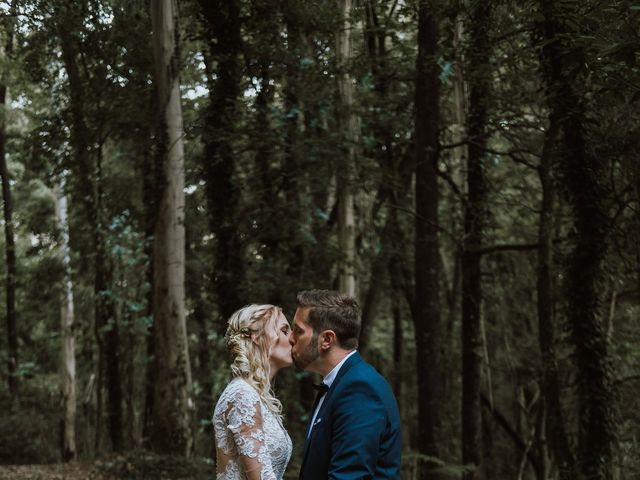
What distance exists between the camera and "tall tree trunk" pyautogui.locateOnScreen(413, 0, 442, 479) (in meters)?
12.4

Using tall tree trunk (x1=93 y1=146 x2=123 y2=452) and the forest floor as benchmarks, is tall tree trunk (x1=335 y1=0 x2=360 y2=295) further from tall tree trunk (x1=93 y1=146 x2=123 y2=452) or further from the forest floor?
tall tree trunk (x1=93 y1=146 x2=123 y2=452)

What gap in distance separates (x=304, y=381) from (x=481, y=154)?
238 inches

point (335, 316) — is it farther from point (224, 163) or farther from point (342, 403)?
point (224, 163)

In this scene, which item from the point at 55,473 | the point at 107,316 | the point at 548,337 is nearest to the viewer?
the point at 548,337

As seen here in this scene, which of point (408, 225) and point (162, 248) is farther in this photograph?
point (408, 225)

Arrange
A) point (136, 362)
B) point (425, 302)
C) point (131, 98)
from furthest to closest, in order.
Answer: point (136, 362) < point (131, 98) < point (425, 302)

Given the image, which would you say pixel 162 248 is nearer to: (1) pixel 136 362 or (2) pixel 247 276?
(2) pixel 247 276

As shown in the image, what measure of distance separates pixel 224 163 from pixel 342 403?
12049 mm

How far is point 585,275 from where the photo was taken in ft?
32.5

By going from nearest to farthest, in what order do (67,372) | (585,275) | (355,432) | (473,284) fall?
(355,432) < (585,275) < (473,284) < (67,372)

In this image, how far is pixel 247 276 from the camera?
1485cm

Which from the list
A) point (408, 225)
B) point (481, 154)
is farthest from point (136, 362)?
point (481, 154)

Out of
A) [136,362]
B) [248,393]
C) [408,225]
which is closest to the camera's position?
[248,393]

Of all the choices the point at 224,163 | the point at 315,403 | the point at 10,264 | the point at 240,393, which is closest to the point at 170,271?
the point at 224,163
